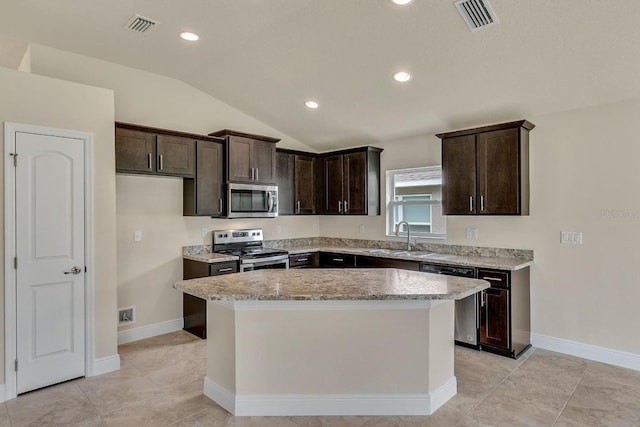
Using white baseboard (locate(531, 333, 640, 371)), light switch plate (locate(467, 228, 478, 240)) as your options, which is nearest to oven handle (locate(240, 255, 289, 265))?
light switch plate (locate(467, 228, 478, 240))

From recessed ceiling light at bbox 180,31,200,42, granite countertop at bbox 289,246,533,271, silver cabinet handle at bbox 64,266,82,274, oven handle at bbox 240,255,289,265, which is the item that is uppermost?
recessed ceiling light at bbox 180,31,200,42

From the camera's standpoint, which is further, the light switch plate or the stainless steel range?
the stainless steel range

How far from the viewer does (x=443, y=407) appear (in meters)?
2.74

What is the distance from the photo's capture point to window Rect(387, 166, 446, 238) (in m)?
4.93

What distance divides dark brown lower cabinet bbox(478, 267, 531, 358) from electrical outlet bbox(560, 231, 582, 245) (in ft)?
1.72

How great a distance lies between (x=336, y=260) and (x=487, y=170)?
7.44 ft

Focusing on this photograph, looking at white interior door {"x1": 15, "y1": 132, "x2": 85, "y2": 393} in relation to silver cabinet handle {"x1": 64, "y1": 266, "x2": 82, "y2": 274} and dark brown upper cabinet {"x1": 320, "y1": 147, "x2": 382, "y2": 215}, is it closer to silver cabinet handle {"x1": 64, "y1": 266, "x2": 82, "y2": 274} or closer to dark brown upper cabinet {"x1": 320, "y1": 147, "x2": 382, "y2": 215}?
silver cabinet handle {"x1": 64, "y1": 266, "x2": 82, "y2": 274}

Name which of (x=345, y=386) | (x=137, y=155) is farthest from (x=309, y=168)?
(x=345, y=386)

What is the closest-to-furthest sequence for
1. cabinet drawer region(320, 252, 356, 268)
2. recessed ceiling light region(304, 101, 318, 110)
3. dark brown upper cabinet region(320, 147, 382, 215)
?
recessed ceiling light region(304, 101, 318, 110)
cabinet drawer region(320, 252, 356, 268)
dark brown upper cabinet region(320, 147, 382, 215)

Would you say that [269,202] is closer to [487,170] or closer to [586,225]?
[487,170]

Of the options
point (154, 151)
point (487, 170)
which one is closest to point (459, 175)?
point (487, 170)

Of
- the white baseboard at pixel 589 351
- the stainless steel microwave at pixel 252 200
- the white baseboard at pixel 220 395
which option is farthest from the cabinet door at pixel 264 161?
the white baseboard at pixel 589 351

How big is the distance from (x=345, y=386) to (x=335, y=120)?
335 centimetres

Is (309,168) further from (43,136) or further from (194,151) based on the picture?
(43,136)
